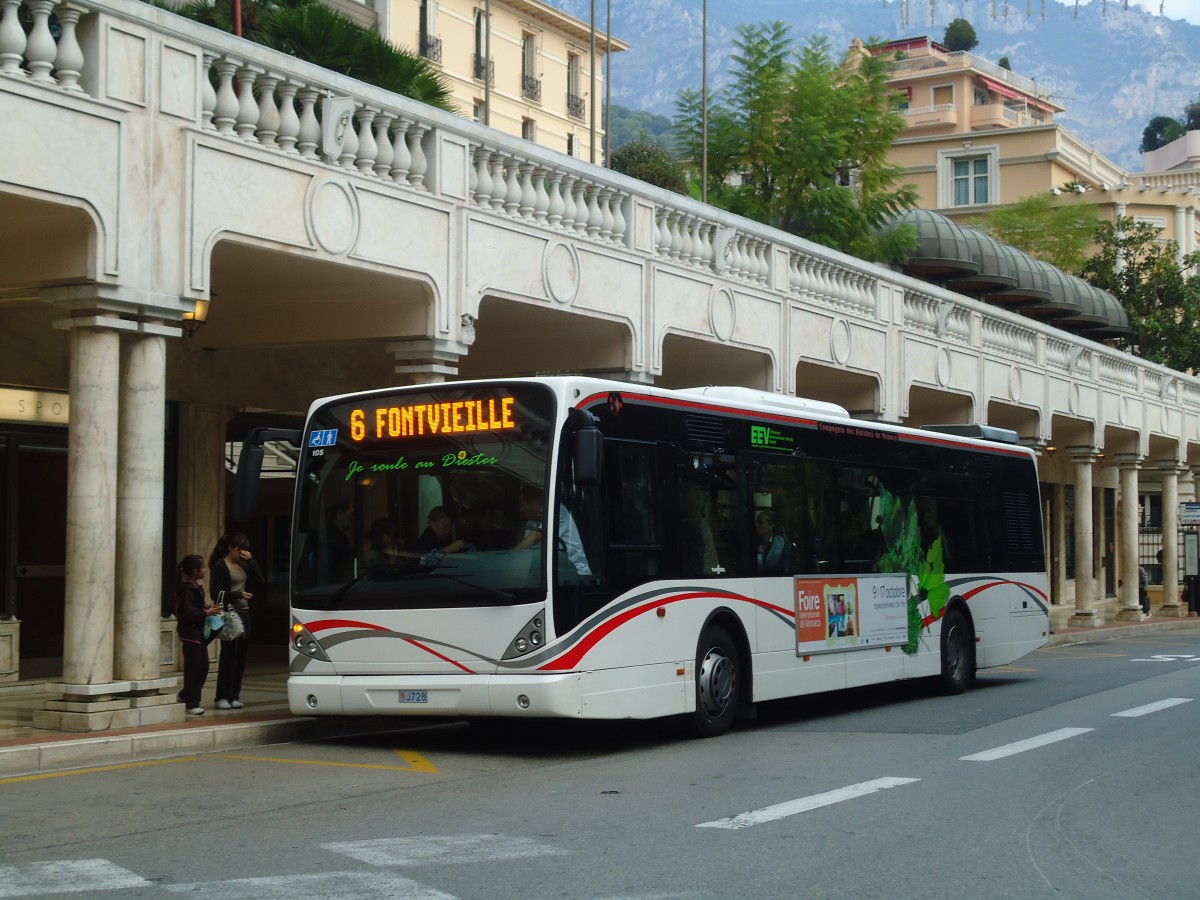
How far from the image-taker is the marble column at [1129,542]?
39875 mm

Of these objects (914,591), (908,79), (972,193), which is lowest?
(914,591)

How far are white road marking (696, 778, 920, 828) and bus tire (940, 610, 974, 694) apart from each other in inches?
306

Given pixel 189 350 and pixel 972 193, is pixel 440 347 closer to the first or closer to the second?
pixel 189 350

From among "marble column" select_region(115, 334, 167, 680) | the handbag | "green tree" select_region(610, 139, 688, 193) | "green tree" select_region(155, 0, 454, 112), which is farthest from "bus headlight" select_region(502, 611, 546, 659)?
"green tree" select_region(610, 139, 688, 193)

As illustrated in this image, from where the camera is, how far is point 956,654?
18578 millimetres

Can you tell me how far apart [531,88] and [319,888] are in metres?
58.8

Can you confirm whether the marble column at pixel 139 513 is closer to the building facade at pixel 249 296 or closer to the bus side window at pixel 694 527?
the building facade at pixel 249 296

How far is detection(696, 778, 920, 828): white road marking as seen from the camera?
29.2 feet

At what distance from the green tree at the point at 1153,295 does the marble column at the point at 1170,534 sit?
36.2 ft

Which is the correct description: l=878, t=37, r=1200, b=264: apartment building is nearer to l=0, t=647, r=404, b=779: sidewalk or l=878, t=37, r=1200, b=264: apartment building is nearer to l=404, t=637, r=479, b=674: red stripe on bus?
l=0, t=647, r=404, b=779: sidewalk

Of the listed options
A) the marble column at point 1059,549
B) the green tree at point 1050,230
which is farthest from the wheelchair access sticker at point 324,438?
the green tree at point 1050,230

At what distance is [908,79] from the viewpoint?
331 ft

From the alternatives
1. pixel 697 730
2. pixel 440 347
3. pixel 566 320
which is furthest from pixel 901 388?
pixel 697 730

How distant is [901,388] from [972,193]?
50041mm
